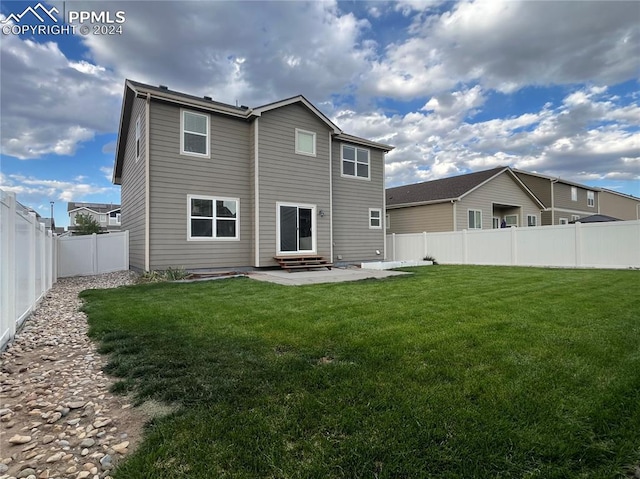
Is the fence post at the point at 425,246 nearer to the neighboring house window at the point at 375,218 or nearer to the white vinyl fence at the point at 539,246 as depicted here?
the white vinyl fence at the point at 539,246

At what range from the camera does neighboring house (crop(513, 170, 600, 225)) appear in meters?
25.0

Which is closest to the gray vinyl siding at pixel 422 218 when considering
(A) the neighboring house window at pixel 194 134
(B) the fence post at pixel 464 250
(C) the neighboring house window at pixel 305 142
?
(B) the fence post at pixel 464 250

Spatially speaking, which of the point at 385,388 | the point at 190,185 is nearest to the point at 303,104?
the point at 190,185

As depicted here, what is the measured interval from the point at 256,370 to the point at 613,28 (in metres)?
13.2

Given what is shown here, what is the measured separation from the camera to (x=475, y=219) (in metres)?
20.1

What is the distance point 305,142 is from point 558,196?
22630mm

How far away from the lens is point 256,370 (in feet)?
10.1

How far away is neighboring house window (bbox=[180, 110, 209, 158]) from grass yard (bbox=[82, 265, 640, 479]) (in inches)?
277

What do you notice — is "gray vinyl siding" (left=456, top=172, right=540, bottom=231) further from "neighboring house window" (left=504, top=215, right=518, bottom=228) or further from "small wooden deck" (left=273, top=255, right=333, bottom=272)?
"small wooden deck" (left=273, top=255, right=333, bottom=272)

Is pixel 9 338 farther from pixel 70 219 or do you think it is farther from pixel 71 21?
pixel 70 219

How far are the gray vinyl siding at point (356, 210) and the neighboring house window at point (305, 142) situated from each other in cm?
159

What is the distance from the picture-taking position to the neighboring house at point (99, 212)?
152ft

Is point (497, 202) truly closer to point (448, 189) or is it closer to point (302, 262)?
point (448, 189)

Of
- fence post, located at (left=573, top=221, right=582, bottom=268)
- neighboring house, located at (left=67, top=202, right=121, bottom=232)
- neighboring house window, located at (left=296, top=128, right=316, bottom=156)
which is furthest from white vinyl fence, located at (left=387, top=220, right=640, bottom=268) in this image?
neighboring house, located at (left=67, top=202, right=121, bottom=232)
